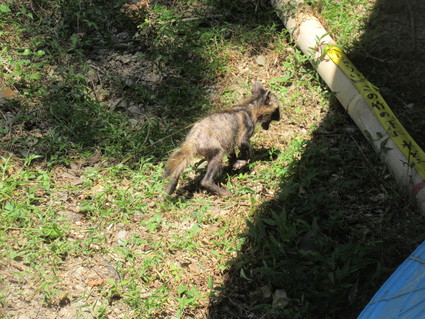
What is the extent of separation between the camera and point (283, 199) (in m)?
5.11

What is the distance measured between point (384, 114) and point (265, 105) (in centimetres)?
141

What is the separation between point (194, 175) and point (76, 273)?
1.83m

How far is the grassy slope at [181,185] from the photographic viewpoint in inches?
174

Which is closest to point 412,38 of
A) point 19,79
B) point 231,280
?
point 231,280

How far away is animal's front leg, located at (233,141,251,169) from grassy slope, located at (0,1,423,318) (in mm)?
112

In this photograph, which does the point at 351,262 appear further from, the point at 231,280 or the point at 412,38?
the point at 412,38

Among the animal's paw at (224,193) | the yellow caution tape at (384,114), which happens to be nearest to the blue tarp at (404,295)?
the yellow caution tape at (384,114)

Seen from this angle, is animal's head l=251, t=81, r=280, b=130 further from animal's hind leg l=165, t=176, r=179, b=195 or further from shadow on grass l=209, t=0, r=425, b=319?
animal's hind leg l=165, t=176, r=179, b=195

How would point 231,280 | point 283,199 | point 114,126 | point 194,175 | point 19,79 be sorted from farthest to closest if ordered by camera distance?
point 19,79, point 114,126, point 194,175, point 283,199, point 231,280

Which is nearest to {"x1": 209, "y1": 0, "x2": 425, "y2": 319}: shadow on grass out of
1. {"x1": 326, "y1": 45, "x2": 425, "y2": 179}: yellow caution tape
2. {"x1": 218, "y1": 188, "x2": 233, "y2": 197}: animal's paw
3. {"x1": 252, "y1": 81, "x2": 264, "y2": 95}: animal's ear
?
{"x1": 326, "y1": 45, "x2": 425, "y2": 179}: yellow caution tape

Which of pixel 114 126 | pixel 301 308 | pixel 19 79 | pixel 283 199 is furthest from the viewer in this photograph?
pixel 19 79

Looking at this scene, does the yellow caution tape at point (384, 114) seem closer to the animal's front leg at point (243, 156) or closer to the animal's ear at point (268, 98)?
the animal's ear at point (268, 98)

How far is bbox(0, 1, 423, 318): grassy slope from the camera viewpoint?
14.5 ft

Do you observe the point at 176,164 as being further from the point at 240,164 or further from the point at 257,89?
the point at 257,89
